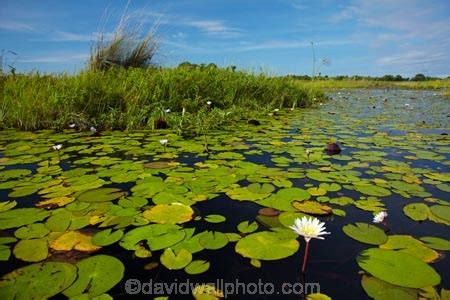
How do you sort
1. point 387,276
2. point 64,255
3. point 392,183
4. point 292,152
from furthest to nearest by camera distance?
Answer: point 292,152
point 392,183
point 64,255
point 387,276

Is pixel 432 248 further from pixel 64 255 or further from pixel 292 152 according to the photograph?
pixel 292 152

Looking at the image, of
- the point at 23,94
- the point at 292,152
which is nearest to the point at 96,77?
the point at 23,94

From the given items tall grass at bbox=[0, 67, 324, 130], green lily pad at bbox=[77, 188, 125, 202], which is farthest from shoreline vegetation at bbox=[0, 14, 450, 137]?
green lily pad at bbox=[77, 188, 125, 202]

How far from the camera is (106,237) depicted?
5.08 feet

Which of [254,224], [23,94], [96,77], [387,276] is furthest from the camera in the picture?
[96,77]

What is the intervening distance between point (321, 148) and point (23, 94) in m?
4.18

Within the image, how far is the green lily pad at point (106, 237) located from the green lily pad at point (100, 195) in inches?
17.6

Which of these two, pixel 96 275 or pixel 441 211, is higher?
pixel 441 211

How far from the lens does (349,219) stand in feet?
5.83

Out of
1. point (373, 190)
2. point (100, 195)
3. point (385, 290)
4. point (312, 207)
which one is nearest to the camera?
point (385, 290)

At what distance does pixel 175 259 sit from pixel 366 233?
968 mm

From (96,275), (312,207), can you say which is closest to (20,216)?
(96,275)

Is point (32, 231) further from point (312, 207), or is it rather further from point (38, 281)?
point (312, 207)

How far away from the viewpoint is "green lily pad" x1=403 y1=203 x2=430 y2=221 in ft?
5.89
